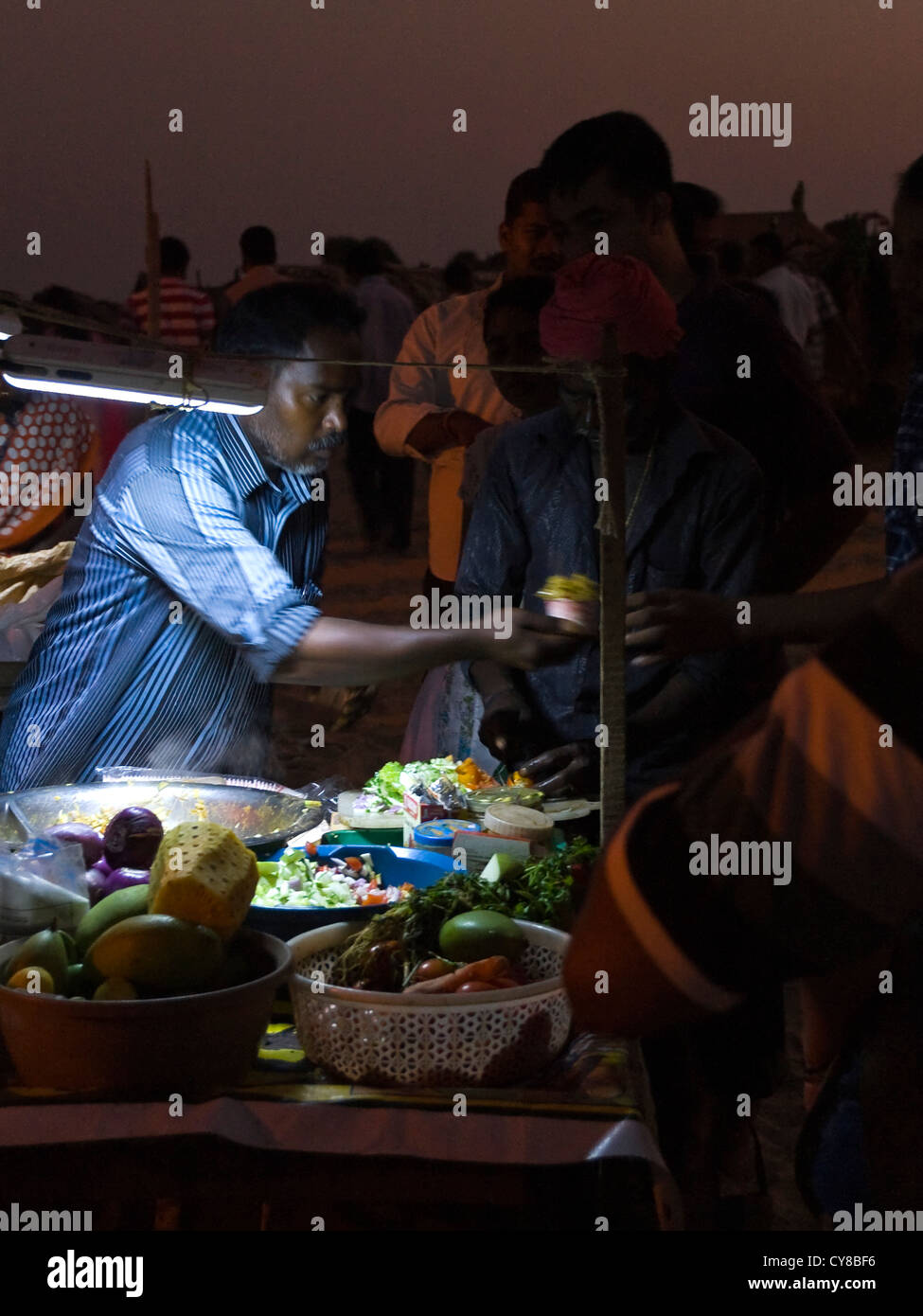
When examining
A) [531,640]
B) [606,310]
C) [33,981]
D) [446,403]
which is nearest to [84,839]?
[33,981]

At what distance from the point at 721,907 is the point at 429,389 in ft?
9.28

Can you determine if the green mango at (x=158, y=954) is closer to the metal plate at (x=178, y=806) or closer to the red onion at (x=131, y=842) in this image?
the red onion at (x=131, y=842)

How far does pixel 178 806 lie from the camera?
1991mm

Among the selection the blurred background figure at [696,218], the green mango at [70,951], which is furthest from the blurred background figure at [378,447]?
the green mango at [70,951]

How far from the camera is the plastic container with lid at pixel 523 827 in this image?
6.26ft

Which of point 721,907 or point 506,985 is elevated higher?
point 721,907

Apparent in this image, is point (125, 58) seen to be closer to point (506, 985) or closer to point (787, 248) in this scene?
point (787, 248)

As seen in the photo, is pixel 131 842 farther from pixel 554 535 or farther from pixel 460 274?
pixel 460 274

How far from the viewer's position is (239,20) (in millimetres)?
2670

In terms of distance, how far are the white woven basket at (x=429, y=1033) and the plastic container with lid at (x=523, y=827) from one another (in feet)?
1.86

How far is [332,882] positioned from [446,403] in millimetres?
1880

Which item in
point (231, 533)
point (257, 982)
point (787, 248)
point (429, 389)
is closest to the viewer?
point (257, 982)

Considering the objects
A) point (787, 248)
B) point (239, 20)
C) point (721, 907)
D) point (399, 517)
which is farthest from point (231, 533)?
point (399, 517)
